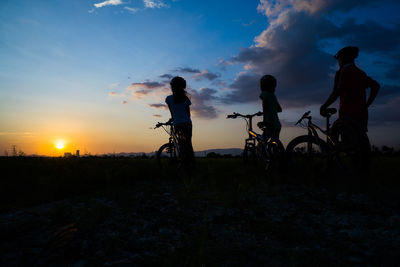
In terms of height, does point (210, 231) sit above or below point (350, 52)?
below

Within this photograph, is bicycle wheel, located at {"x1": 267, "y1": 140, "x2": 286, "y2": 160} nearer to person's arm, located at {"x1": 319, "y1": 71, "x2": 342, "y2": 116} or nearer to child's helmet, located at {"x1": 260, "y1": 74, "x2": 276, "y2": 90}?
person's arm, located at {"x1": 319, "y1": 71, "x2": 342, "y2": 116}

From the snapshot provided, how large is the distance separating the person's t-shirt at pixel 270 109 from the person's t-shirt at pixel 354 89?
1.58 meters

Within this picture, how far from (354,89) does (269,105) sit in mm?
1876

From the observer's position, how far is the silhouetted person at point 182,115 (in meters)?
6.15

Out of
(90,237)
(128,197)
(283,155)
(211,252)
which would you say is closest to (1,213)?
(128,197)

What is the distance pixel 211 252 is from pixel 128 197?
2447 mm

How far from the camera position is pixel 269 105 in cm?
580

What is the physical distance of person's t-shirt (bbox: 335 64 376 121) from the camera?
4566mm

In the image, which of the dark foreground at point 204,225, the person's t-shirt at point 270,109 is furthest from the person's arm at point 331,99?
the dark foreground at point 204,225

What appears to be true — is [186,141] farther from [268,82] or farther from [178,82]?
[268,82]

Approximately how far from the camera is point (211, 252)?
1.94 m

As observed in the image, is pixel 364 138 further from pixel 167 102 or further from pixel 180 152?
pixel 167 102

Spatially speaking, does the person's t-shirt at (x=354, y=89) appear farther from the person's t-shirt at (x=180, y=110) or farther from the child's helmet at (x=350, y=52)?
the person's t-shirt at (x=180, y=110)

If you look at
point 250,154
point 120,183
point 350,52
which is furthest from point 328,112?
point 120,183
